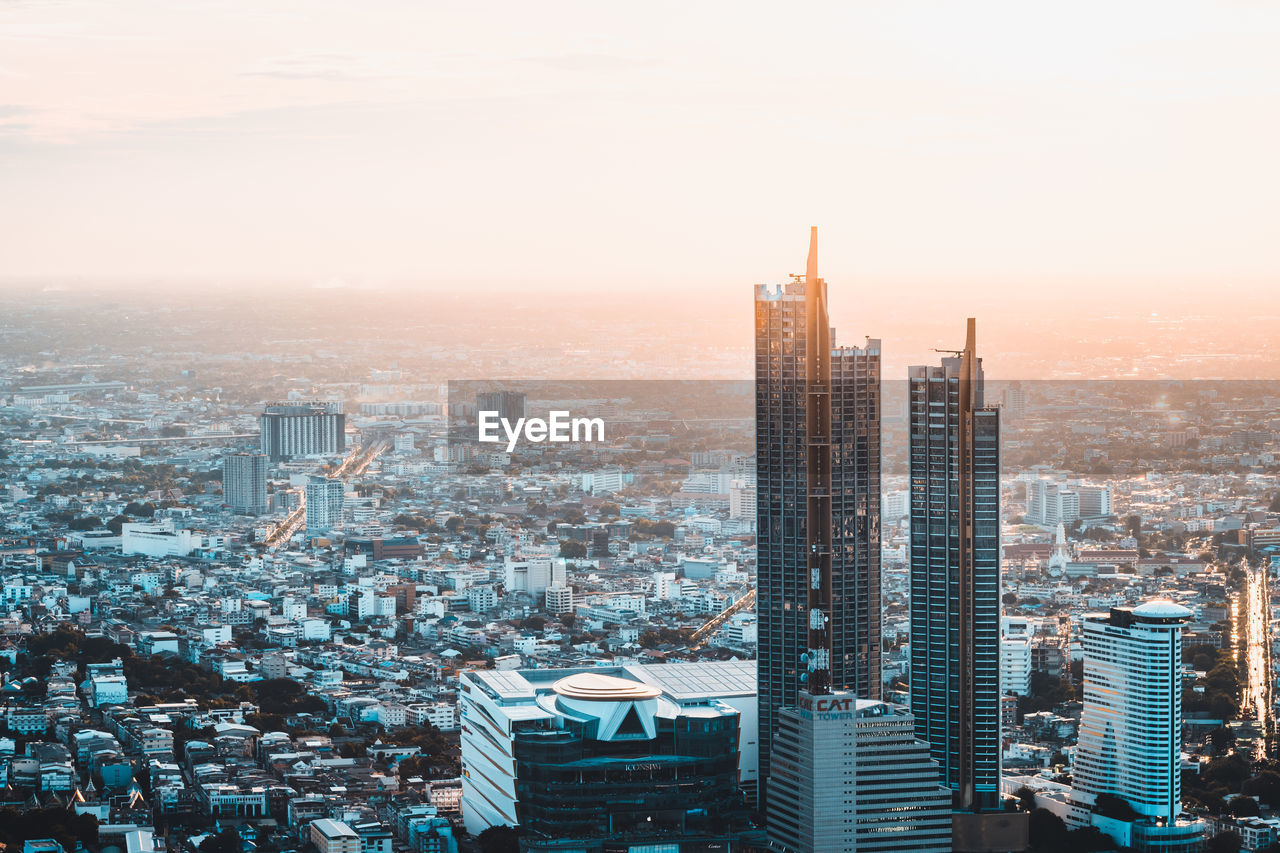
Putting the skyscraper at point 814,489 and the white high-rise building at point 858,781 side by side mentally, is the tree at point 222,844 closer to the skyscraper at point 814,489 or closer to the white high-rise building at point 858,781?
the skyscraper at point 814,489

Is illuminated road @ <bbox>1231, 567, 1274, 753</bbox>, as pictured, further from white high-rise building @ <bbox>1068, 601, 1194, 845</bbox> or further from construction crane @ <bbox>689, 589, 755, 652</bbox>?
construction crane @ <bbox>689, 589, 755, 652</bbox>

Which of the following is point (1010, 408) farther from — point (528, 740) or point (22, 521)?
point (22, 521)

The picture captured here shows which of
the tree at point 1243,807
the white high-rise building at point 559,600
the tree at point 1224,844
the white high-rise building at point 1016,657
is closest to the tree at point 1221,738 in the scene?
the white high-rise building at point 1016,657

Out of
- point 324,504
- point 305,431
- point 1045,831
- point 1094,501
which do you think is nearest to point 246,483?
point 305,431

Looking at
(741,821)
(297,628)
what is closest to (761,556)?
(741,821)

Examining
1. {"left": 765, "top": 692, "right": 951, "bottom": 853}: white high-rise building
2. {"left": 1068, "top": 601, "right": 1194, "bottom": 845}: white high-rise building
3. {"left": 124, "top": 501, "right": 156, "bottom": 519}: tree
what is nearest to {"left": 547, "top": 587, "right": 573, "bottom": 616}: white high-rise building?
{"left": 124, "top": 501, "right": 156, "bottom": 519}: tree

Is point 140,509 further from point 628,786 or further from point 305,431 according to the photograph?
point 628,786
